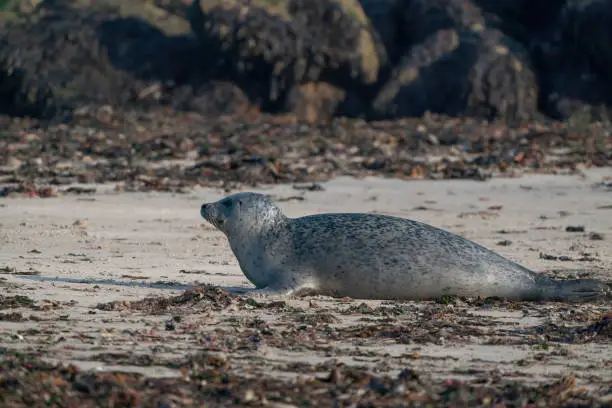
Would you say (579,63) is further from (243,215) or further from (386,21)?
(243,215)

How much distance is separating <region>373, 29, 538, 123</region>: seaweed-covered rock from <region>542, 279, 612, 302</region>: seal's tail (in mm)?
14303

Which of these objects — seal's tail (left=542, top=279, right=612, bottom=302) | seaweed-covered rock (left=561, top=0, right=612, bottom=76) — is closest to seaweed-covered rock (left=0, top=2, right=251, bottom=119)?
seaweed-covered rock (left=561, top=0, right=612, bottom=76)

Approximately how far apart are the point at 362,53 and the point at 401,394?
60.6 feet

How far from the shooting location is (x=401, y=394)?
456cm

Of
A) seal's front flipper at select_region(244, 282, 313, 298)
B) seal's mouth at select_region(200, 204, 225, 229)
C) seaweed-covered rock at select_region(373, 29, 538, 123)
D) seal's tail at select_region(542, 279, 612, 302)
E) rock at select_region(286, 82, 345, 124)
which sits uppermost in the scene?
seaweed-covered rock at select_region(373, 29, 538, 123)

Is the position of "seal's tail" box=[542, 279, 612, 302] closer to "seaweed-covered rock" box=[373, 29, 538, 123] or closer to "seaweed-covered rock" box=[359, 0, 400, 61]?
"seaweed-covered rock" box=[373, 29, 538, 123]

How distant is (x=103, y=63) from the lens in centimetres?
2322

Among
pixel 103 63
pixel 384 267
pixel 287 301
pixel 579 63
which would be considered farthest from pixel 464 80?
pixel 287 301

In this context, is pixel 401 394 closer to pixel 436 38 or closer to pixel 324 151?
pixel 324 151

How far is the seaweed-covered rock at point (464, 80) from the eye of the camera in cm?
2153

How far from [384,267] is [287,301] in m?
0.60

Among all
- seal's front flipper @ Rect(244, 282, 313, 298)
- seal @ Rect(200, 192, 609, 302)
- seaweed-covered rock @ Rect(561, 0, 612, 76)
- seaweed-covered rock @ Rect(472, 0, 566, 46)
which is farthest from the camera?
seaweed-covered rock @ Rect(472, 0, 566, 46)

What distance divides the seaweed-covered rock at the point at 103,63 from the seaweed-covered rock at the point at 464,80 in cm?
281

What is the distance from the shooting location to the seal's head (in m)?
7.74
